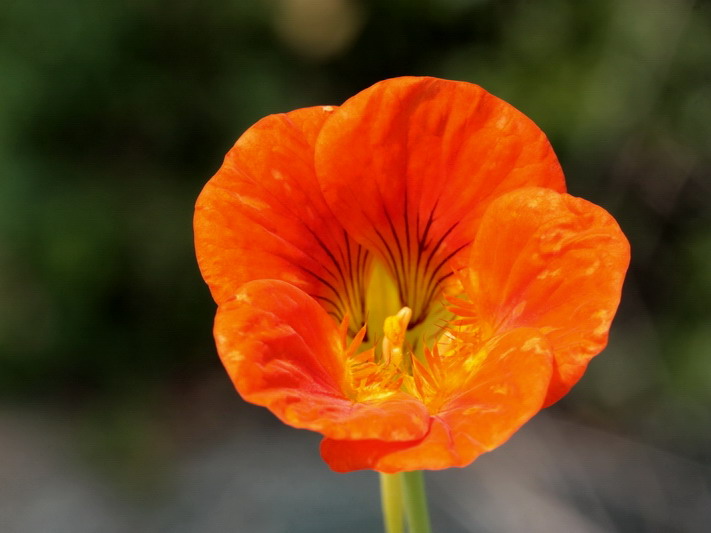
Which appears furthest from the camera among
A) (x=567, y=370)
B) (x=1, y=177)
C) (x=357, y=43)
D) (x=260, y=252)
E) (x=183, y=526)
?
(x=357, y=43)

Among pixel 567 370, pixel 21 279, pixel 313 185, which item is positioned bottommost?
pixel 21 279

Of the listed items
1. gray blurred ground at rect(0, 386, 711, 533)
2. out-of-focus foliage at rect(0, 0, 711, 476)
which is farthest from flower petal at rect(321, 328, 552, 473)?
out-of-focus foliage at rect(0, 0, 711, 476)

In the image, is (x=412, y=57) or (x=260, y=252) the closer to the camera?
(x=260, y=252)

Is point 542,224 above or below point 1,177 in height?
above

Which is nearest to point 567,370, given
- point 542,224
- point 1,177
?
point 542,224

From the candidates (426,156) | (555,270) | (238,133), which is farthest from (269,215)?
(238,133)

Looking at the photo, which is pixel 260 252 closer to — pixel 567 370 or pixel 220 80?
pixel 567 370

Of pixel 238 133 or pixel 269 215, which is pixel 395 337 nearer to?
pixel 269 215
